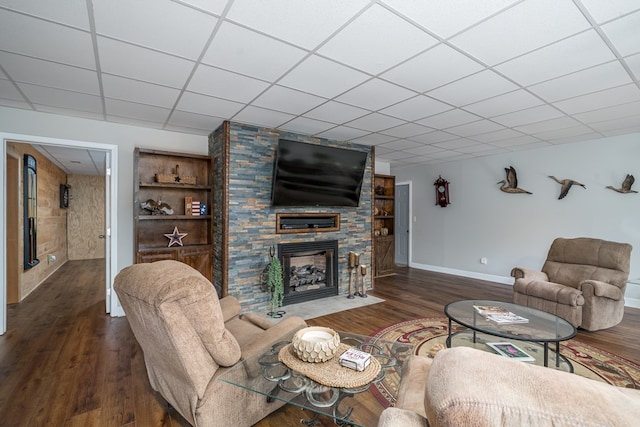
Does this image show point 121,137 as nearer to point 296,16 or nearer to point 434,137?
point 296,16

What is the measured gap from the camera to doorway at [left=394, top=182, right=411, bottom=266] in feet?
24.1

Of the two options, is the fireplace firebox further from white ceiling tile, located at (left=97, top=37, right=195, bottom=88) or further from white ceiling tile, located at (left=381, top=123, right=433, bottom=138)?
white ceiling tile, located at (left=97, top=37, right=195, bottom=88)

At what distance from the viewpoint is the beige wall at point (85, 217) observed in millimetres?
7992

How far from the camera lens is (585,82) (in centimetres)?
263

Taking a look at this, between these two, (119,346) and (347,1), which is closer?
(347,1)

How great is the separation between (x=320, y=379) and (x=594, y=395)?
3.58 ft

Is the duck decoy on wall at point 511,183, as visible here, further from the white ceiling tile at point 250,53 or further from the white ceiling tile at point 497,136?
the white ceiling tile at point 250,53

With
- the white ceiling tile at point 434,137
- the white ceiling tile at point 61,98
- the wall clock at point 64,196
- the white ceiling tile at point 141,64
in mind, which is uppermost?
the white ceiling tile at point 141,64

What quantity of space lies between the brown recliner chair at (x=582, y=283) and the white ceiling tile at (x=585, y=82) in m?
2.02

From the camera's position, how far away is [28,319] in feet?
11.8

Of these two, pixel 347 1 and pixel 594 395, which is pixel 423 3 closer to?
pixel 347 1

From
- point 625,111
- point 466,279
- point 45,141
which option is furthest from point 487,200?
point 45,141

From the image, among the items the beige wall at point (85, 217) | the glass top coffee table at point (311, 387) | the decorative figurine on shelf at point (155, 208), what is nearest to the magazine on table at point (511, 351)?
the glass top coffee table at point (311, 387)

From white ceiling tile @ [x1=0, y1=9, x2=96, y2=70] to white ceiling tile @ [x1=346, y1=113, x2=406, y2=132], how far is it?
8.55 ft
